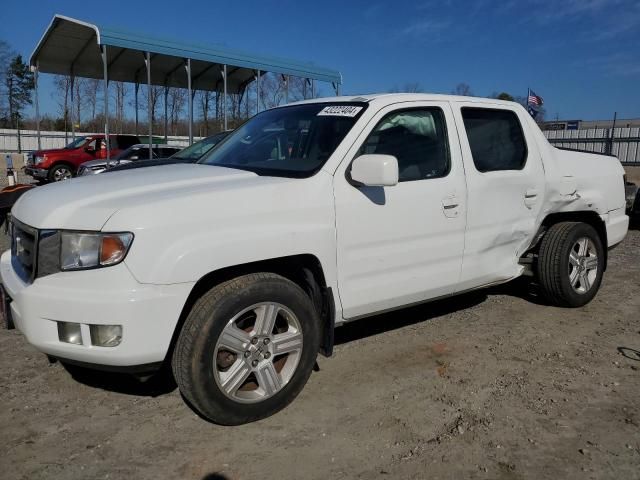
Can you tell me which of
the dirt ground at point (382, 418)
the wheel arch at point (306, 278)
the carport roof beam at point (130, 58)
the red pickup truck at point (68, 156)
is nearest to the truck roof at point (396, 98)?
the wheel arch at point (306, 278)

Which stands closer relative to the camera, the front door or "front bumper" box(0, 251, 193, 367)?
"front bumper" box(0, 251, 193, 367)

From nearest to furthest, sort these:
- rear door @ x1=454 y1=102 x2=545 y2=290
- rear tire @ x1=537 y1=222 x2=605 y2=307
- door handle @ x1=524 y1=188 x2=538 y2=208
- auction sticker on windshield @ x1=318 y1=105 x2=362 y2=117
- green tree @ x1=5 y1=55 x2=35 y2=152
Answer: auction sticker on windshield @ x1=318 y1=105 x2=362 y2=117, rear door @ x1=454 y1=102 x2=545 y2=290, door handle @ x1=524 y1=188 x2=538 y2=208, rear tire @ x1=537 y1=222 x2=605 y2=307, green tree @ x1=5 y1=55 x2=35 y2=152

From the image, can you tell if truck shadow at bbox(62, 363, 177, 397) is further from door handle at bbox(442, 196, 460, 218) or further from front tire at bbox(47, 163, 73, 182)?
front tire at bbox(47, 163, 73, 182)

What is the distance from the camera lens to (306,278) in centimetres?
322

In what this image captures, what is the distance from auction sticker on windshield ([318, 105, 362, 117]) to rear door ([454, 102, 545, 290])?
0.87 m

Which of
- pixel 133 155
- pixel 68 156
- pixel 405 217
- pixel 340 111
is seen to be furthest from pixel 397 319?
pixel 68 156

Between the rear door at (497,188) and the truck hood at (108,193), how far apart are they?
164 cm

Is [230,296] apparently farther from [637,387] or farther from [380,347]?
[637,387]

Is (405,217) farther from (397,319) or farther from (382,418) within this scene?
(397,319)

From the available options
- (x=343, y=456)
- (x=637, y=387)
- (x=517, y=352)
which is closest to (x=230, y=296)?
(x=343, y=456)

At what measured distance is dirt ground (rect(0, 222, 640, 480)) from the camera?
8.53 ft

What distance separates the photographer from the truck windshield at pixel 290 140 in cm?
336

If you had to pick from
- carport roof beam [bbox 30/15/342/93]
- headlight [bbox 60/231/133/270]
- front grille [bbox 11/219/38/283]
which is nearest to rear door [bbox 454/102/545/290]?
headlight [bbox 60/231/133/270]

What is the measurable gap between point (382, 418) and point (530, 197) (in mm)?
2295
